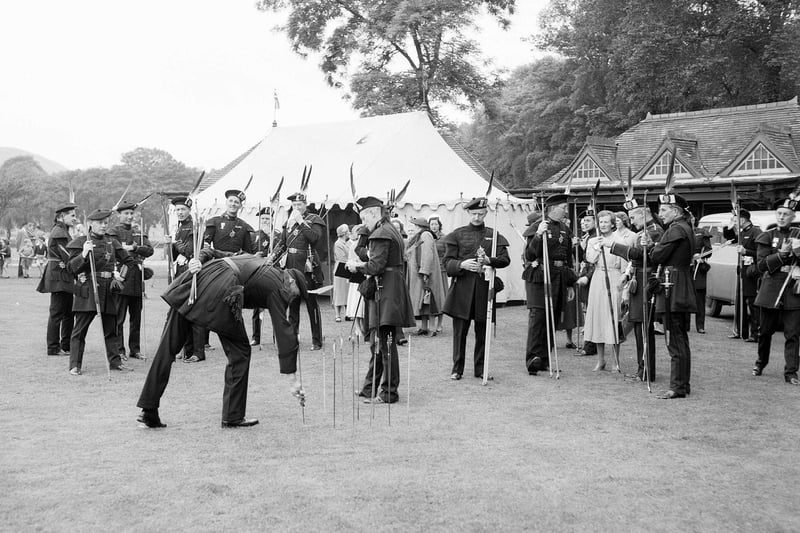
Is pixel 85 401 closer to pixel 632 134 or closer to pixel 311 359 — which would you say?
pixel 311 359

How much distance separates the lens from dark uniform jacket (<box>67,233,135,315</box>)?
8.90 meters

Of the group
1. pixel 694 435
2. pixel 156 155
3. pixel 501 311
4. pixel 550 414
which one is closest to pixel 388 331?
pixel 550 414

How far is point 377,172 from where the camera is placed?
17.3 m

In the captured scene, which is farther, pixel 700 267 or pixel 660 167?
pixel 660 167

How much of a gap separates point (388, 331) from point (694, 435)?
8.86 feet

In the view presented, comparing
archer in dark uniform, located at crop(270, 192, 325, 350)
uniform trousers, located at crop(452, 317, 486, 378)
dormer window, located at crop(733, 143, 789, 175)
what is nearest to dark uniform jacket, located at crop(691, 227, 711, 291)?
uniform trousers, located at crop(452, 317, 486, 378)

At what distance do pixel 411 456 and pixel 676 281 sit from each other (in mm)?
3467

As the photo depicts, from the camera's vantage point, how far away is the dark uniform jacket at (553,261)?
30.1ft

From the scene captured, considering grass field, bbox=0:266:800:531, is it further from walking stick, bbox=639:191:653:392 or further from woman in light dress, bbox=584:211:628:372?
woman in light dress, bbox=584:211:628:372

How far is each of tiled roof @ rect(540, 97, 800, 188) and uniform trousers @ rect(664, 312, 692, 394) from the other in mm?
19177

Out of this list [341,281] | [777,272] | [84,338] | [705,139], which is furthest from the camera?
[705,139]

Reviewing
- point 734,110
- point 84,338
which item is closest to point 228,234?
point 84,338

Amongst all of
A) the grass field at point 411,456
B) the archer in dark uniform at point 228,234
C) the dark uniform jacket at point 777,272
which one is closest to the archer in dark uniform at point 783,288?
the dark uniform jacket at point 777,272

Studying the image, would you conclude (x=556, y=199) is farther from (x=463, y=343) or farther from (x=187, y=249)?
(x=187, y=249)
